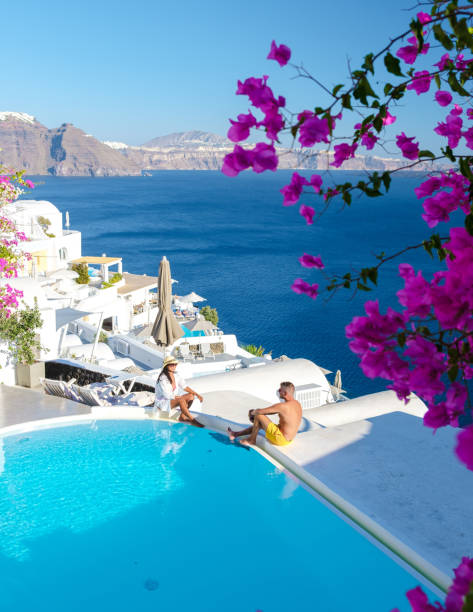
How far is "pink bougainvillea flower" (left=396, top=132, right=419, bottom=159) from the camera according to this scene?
5.56ft

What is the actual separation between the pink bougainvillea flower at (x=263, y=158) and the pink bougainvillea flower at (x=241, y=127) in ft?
0.23

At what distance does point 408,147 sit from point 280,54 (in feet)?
1.75

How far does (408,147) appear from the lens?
171 cm

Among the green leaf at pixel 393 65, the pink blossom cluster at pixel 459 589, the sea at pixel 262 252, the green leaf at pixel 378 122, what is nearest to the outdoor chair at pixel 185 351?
the sea at pixel 262 252

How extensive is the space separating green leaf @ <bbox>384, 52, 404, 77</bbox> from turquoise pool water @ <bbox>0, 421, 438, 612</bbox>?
448 centimetres

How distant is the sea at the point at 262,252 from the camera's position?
39469mm

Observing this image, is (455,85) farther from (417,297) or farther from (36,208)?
(36,208)

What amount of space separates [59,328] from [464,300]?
22701 millimetres

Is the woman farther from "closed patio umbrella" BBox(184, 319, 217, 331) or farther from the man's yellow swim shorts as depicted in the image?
"closed patio umbrella" BBox(184, 319, 217, 331)

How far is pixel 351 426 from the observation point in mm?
8000

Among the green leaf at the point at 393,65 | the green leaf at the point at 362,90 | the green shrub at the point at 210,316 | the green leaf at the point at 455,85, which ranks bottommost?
the green shrub at the point at 210,316

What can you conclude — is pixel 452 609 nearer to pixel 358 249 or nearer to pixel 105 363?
pixel 105 363

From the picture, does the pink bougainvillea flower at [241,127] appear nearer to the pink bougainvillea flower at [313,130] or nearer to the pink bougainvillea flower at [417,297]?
the pink bougainvillea flower at [313,130]

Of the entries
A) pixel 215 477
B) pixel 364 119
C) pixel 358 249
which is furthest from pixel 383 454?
pixel 358 249
